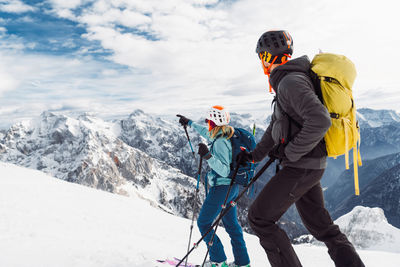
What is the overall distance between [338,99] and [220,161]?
8.44 ft

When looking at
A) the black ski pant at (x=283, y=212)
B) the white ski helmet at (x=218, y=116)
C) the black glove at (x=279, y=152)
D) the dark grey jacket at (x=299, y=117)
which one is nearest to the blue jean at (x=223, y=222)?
the white ski helmet at (x=218, y=116)

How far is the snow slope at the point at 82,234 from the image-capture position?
5543mm

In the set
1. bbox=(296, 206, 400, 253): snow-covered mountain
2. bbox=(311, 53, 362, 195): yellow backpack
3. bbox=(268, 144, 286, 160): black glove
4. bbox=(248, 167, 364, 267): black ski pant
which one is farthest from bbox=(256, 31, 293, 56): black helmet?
bbox=(296, 206, 400, 253): snow-covered mountain

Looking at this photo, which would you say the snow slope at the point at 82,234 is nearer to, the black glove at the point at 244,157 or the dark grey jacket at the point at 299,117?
the black glove at the point at 244,157

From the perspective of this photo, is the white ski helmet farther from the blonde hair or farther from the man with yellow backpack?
the man with yellow backpack

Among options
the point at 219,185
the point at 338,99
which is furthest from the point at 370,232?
the point at 338,99

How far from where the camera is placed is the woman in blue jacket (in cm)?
532

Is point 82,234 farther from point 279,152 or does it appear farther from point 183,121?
point 279,152

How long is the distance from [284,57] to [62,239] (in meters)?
6.72

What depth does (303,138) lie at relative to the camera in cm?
331

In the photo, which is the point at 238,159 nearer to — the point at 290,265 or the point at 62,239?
the point at 290,265

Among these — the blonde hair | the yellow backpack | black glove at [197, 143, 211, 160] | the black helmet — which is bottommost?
black glove at [197, 143, 211, 160]

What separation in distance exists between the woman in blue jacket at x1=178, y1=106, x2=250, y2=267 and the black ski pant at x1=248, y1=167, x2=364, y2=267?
1587 millimetres

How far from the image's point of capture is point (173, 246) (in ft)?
28.0
